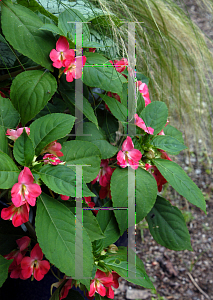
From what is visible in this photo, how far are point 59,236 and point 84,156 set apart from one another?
15 centimetres

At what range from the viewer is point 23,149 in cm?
49

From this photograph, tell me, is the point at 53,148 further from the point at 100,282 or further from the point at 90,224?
the point at 100,282

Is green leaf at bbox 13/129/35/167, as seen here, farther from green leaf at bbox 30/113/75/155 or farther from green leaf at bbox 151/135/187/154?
green leaf at bbox 151/135/187/154

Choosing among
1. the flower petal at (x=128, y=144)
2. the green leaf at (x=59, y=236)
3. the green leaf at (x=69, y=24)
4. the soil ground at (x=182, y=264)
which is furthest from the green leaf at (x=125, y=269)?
the soil ground at (x=182, y=264)

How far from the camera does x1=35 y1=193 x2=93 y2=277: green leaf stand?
1.52ft

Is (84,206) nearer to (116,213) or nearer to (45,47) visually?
(116,213)

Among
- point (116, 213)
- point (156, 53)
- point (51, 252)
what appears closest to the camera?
point (51, 252)

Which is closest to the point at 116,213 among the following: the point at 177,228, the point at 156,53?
the point at 177,228

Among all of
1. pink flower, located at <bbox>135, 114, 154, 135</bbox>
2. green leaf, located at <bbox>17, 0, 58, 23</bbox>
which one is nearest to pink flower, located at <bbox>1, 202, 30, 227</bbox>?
pink flower, located at <bbox>135, 114, 154, 135</bbox>

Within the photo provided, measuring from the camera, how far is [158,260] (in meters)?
1.49

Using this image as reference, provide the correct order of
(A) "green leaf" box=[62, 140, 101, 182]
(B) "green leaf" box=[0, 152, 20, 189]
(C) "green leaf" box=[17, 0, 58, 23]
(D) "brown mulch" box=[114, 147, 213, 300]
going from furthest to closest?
(D) "brown mulch" box=[114, 147, 213, 300], (C) "green leaf" box=[17, 0, 58, 23], (A) "green leaf" box=[62, 140, 101, 182], (B) "green leaf" box=[0, 152, 20, 189]

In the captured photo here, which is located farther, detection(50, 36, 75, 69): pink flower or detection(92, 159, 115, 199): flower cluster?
detection(92, 159, 115, 199): flower cluster

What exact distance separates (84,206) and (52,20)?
437mm

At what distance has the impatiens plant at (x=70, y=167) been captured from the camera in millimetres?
480
